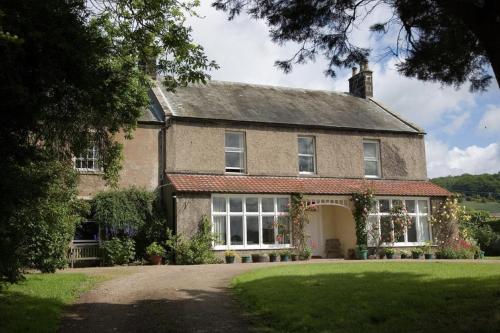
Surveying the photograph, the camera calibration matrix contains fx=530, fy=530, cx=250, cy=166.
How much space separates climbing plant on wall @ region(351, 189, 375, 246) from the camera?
2252cm

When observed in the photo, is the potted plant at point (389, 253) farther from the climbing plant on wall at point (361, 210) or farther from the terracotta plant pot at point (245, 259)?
the terracotta plant pot at point (245, 259)

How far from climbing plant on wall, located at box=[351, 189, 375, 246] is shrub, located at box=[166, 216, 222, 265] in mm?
6269

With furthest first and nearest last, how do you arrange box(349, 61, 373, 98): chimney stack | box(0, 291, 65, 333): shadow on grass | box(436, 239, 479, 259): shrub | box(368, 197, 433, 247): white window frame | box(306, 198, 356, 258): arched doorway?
box(349, 61, 373, 98): chimney stack → box(306, 198, 356, 258): arched doorway → box(368, 197, 433, 247): white window frame → box(436, 239, 479, 259): shrub → box(0, 291, 65, 333): shadow on grass

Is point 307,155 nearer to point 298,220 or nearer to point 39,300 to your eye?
point 298,220

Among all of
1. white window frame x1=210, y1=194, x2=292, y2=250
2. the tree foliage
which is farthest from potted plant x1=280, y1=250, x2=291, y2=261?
the tree foliage

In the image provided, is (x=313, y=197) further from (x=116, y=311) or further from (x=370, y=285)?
→ (x=116, y=311)

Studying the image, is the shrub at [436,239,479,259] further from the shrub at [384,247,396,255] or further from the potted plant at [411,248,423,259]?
the shrub at [384,247,396,255]

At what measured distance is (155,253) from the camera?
64.0ft

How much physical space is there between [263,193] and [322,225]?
4.24 m

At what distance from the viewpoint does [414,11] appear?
839 cm

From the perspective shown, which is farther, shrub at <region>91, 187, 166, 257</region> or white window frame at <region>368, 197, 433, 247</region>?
white window frame at <region>368, 197, 433, 247</region>

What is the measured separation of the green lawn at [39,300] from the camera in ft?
27.3

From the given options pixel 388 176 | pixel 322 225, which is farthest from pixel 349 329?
pixel 388 176

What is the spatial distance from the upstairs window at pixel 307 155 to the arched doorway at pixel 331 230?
1.75 meters
